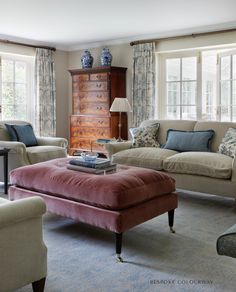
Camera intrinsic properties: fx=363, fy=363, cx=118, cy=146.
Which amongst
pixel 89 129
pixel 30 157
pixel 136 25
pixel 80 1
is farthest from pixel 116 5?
pixel 89 129

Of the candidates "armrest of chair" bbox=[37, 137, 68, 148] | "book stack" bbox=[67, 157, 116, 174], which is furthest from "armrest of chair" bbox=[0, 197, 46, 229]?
"armrest of chair" bbox=[37, 137, 68, 148]

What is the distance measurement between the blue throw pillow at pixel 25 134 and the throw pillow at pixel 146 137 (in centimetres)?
156

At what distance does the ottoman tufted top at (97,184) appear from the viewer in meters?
2.61

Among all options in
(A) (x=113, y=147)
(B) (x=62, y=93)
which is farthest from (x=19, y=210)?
(B) (x=62, y=93)

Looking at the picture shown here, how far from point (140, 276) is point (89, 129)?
4.59 m

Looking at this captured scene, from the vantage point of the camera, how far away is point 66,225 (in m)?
3.29

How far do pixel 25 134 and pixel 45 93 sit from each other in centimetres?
188

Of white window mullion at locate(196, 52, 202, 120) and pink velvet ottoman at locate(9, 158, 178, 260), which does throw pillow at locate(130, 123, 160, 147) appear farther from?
pink velvet ottoman at locate(9, 158, 178, 260)

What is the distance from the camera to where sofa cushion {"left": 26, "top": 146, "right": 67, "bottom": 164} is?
4910 mm

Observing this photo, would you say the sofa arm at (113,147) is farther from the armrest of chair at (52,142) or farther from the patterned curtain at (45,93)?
the patterned curtain at (45,93)

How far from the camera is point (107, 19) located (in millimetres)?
5234

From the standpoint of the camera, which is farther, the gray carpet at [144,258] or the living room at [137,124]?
the living room at [137,124]

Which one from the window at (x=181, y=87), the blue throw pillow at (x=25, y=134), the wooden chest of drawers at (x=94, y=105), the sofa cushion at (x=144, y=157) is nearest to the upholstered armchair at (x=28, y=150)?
the blue throw pillow at (x=25, y=134)

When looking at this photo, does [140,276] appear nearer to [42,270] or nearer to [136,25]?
[42,270]
